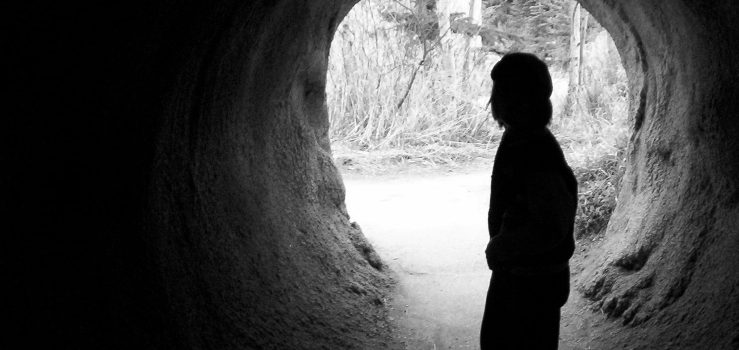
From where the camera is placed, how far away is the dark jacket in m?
2.03

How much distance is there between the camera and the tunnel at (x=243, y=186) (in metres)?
1.88

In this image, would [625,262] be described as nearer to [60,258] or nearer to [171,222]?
[171,222]

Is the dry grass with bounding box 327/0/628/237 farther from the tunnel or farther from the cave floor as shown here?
the tunnel

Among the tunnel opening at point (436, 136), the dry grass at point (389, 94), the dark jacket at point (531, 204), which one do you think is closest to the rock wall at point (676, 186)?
the tunnel opening at point (436, 136)

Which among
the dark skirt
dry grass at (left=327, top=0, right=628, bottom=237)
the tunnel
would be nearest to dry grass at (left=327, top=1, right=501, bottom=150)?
dry grass at (left=327, top=0, right=628, bottom=237)

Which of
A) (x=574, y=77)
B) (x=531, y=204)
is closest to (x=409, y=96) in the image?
(x=574, y=77)

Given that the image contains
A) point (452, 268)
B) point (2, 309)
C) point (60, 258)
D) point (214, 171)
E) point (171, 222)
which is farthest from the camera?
point (452, 268)

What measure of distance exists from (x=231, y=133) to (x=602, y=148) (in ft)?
15.0

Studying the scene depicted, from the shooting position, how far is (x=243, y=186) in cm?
357

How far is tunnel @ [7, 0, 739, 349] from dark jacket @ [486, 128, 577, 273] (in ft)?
3.67

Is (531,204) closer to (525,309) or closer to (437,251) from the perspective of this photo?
(525,309)

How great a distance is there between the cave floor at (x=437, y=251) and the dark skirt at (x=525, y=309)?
1607 mm

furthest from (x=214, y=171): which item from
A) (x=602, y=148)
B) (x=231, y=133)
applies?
(x=602, y=148)

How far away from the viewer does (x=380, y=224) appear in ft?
23.6
